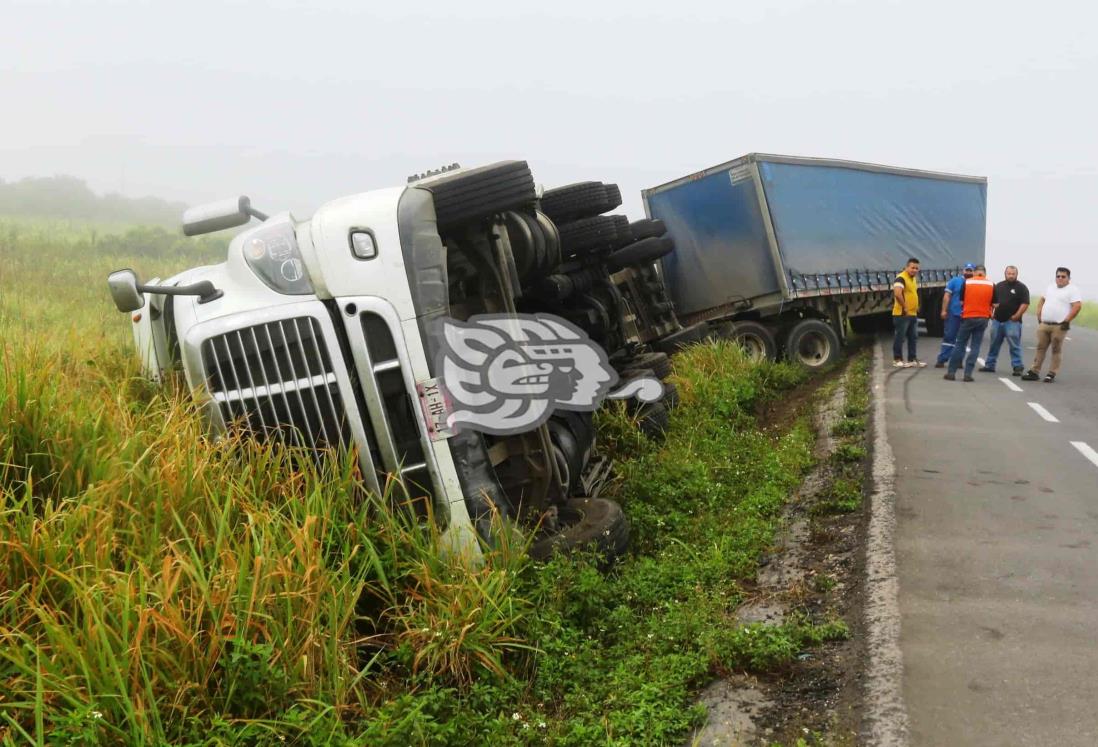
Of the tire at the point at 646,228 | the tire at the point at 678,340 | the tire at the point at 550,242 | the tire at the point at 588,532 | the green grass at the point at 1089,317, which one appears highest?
the tire at the point at 550,242

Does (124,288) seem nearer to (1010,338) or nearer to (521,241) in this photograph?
(521,241)

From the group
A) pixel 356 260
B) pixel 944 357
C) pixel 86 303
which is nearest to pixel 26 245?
pixel 86 303

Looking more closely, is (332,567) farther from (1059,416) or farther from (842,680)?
(1059,416)

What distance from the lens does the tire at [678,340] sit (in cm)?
1221

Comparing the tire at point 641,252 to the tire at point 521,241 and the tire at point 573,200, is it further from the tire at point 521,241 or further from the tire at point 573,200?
the tire at point 521,241

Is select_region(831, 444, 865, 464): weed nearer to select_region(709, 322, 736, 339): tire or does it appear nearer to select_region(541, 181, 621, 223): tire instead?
select_region(541, 181, 621, 223): tire

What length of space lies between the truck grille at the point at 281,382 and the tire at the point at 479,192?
996mm

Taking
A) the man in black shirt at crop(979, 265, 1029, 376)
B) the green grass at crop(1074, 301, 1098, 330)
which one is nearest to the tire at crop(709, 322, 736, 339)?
the man in black shirt at crop(979, 265, 1029, 376)

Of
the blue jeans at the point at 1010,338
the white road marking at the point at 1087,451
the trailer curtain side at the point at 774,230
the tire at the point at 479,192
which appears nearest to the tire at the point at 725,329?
the trailer curtain side at the point at 774,230

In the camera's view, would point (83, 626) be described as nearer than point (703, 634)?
Yes

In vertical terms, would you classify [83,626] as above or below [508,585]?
above

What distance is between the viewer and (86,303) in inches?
534

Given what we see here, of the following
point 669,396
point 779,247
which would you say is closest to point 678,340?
point 779,247

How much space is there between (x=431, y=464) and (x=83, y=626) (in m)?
1.73
